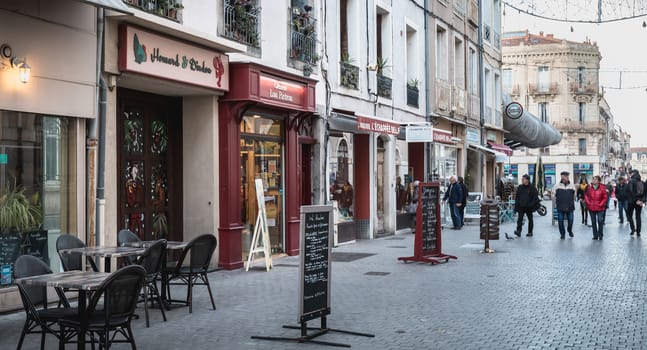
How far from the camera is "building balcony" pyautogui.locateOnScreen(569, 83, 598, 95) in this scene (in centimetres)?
6938

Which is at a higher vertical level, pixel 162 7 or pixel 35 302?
pixel 162 7

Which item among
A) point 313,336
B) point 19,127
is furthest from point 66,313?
point 19,127

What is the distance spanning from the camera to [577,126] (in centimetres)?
6994

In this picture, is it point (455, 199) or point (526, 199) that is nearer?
point (526, 199)

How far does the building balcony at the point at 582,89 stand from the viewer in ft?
228

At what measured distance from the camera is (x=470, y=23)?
2981 cm

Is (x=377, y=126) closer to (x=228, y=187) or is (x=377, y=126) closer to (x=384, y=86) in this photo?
(x=384, y=86)

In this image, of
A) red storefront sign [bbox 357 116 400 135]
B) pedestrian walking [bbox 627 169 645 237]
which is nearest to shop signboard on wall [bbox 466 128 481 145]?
pedestrian walking [bbox 627 169 645 237]

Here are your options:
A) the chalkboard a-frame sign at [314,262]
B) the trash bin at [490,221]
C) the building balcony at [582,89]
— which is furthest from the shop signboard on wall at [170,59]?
the building balcony at [582,89]

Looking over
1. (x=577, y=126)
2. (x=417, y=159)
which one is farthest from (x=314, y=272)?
(x=577, y=126)

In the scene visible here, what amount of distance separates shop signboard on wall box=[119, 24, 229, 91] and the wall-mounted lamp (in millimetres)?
1680

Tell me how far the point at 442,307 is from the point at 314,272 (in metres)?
2.34

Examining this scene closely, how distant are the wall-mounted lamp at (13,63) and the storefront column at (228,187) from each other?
14.9 feet

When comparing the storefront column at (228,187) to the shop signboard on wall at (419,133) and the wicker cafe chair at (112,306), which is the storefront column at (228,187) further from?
the shop signboard on wall at (419,133)
